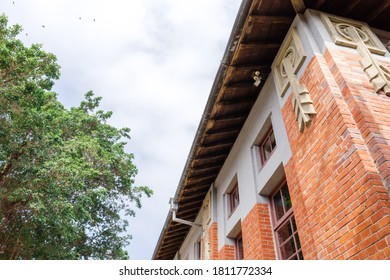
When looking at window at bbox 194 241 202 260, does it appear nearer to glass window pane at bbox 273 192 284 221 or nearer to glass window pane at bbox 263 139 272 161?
glass window pane at bbox 273 192 284 221

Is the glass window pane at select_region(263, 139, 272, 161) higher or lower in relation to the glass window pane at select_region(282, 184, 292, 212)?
higher

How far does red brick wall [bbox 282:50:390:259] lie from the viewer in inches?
119

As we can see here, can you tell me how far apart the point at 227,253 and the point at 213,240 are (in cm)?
92

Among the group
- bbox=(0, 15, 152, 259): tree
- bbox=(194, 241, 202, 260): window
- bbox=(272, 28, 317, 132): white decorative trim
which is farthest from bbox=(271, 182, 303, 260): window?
bbox=(0, 15, 152, 259): tree

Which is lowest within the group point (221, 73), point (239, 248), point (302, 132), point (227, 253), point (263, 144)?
point (227, 253)

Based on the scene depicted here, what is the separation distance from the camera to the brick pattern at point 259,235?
577cm

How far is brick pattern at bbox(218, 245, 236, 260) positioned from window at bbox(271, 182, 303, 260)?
7.60 feet

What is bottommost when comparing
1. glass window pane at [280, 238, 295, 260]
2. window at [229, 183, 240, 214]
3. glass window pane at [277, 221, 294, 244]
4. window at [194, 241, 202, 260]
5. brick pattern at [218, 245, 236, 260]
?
glass window pane at [280, 238, 295, 260]

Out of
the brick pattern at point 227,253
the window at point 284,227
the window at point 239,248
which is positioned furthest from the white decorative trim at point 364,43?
the brick pattern at point 227,253

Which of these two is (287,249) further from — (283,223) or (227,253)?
(227,253)

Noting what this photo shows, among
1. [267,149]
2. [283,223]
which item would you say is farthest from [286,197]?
[267,149]

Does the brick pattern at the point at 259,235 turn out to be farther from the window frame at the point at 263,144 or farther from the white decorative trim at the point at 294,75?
the white decorative trim at the point at 294,75

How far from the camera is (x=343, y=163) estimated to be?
350 cm
